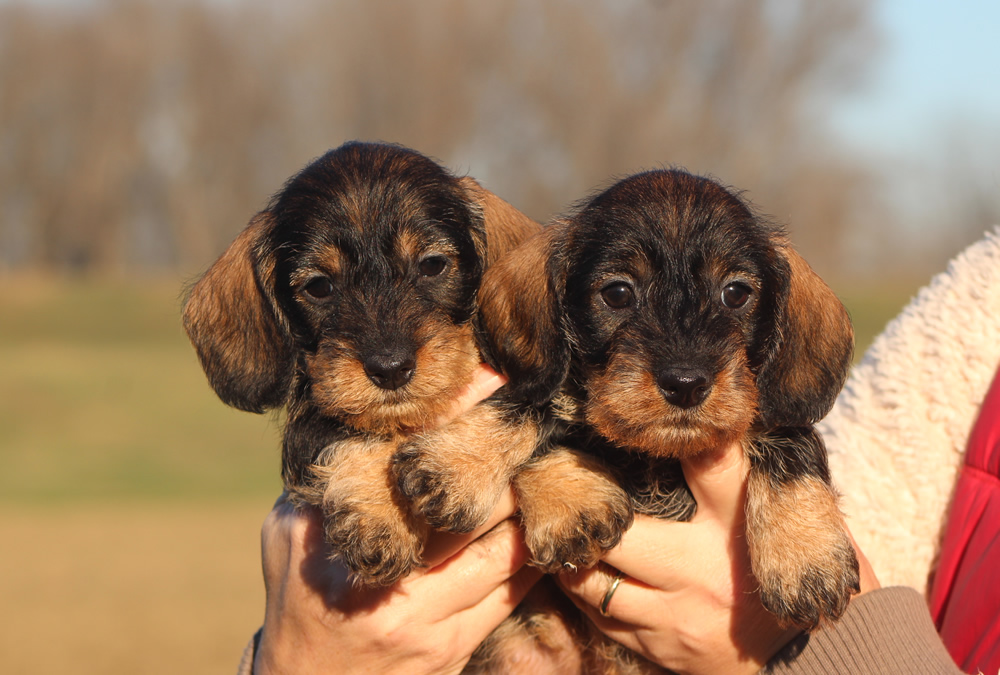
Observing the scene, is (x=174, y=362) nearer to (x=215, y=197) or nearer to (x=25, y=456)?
(x=25, y=456)

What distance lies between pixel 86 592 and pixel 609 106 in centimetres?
3203

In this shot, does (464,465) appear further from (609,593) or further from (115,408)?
(115,408)

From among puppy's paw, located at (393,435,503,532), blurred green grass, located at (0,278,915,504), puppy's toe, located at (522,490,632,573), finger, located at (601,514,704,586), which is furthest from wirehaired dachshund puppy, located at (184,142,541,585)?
blurred green grass, located at (0,278,915,504)

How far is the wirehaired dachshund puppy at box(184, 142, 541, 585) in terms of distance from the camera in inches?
113

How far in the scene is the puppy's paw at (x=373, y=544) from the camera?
2799mm

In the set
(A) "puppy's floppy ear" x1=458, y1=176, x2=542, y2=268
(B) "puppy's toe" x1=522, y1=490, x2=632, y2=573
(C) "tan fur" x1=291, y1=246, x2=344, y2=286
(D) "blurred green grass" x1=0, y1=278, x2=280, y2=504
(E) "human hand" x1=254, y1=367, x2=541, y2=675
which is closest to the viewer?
(B) "puppy's toe" x1=522, y1=490, x2=632, y2=573

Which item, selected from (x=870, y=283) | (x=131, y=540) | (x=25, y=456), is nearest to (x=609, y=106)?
(x=870, y=283)

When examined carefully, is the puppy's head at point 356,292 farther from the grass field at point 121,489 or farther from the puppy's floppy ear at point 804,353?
the puppy's floppy ear at point 804,353

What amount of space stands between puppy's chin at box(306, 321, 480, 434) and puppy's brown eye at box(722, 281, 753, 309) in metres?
0.81

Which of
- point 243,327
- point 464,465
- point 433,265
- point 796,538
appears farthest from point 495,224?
point 796,538

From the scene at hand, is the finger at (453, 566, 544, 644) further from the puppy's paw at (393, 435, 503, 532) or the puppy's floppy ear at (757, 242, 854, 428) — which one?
the puppy's floppy ear at (757, 242, 854, 428)

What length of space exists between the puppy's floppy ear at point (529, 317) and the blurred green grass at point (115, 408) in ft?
31.0

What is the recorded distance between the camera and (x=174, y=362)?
2697cm

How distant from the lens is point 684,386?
8.45 feet
